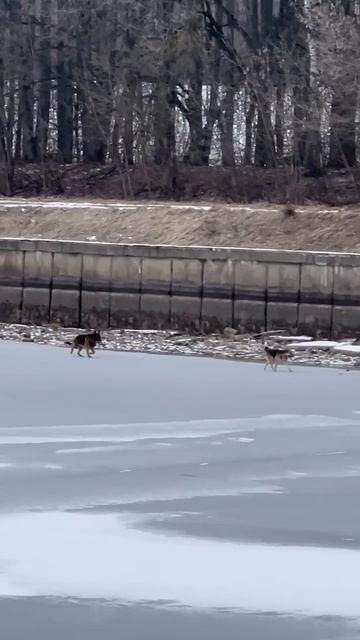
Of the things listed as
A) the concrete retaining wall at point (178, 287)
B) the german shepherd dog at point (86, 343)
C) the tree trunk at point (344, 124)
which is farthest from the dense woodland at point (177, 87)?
the german shepherd dog at point (86, 343)

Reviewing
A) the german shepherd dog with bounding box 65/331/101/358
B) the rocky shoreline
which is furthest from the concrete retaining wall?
the german shepherd dog with bounding box 65/331/101/358

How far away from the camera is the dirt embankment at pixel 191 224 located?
22.7 metres

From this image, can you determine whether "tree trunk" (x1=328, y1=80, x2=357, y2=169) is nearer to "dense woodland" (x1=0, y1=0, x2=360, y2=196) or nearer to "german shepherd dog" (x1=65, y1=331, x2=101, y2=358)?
"dense woodland" (x1=0, y1=0, x2=360, y2=196)

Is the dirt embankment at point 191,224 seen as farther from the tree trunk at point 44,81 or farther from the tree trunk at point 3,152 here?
the tree trunk at point 44,81

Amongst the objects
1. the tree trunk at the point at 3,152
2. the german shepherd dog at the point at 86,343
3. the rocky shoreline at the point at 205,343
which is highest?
the tree trunk at the point at 3,152

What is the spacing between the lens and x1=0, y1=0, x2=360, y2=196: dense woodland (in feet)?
91.9

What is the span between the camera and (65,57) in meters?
34.5

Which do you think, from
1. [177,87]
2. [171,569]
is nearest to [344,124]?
[177,87]

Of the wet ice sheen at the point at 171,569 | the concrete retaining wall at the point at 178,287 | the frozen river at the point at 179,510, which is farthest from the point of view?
the concrete retaining wall at the point at 178,287

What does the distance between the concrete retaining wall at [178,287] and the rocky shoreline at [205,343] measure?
0.42 meters

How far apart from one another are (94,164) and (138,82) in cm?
280

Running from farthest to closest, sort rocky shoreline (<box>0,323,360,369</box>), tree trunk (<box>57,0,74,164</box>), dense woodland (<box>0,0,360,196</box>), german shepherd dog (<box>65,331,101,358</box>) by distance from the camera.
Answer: tree trunk (<box>57,0,74,164</box>), dense woodland (<box>0,0,360,196</box>), rocky shoreline (<box>0,323,360,369</box>), german shepherd dog (<box>65,331,101,358</box>)

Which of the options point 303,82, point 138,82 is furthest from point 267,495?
point 138,82

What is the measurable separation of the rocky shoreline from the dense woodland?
731 centimetres
